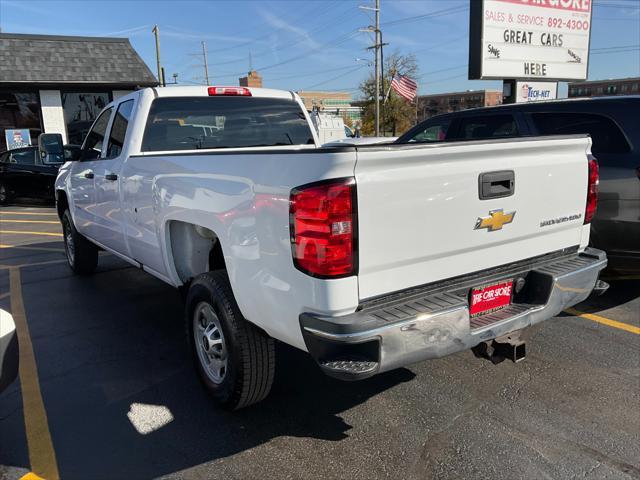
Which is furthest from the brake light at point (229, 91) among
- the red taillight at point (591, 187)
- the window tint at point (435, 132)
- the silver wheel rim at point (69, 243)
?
the silver wheel rim at point (69, 243)

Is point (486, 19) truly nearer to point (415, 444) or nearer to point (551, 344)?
point (551, 344)

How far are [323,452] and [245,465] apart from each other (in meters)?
0.43

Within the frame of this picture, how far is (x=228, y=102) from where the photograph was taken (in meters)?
4.69

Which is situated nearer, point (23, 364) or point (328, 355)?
point (328, 355)

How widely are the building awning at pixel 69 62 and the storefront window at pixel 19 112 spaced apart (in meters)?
1.06

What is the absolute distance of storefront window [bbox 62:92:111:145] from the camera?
19781 mm

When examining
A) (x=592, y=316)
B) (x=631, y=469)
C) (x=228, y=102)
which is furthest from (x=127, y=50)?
(x=631, y=469)

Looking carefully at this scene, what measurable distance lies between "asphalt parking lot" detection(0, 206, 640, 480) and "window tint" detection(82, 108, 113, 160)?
1847mm

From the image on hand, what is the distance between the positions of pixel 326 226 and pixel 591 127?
12.4ft

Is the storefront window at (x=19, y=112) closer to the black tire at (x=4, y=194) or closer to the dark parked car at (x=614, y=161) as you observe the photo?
the black tire at (x=4, y=194)

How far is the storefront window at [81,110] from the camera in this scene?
19.8m

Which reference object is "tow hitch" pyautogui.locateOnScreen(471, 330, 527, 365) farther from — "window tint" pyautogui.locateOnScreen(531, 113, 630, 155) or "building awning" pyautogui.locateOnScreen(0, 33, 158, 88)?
"building awning" pyautogui.locateOnScreen(0, 33, 158, 88)

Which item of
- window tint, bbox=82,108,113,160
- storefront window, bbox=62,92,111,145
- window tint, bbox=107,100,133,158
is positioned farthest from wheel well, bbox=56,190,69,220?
storefront window, bbox=62,92,111,145

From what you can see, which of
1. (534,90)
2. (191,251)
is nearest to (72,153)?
(191,251)
